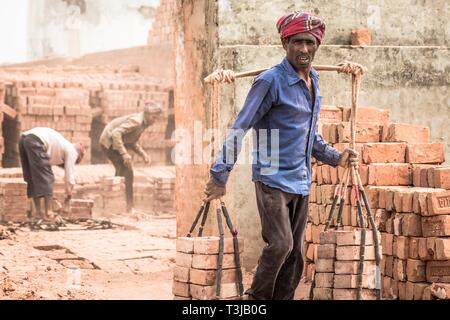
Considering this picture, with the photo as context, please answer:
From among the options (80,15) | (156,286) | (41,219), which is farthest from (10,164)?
(80,15)

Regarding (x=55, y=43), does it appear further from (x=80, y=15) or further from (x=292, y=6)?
(x=292, y=6)

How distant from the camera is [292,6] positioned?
25.8 feet

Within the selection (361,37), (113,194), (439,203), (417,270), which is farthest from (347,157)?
(113,194)

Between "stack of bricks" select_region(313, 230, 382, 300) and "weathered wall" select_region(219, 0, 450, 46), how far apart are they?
111 inches

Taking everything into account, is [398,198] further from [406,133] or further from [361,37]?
[361,37]

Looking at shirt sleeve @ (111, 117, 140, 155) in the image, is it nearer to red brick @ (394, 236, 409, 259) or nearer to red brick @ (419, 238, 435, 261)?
red brick @ (394, 236, 409, 259)

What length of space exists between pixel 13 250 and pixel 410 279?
529 centimetres

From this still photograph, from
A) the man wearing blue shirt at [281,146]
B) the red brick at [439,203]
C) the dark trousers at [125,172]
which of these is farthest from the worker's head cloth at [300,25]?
the dark trousers at [125,172]

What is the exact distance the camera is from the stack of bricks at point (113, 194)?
15.8 metres

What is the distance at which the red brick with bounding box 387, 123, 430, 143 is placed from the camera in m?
7.08

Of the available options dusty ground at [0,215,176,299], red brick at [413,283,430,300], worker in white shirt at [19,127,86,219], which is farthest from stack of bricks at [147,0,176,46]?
red brick at [413,283,430,300]

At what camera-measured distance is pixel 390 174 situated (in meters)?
6.77

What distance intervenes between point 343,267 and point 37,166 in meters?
8.57

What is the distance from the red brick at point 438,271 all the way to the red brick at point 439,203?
38 centimetres
